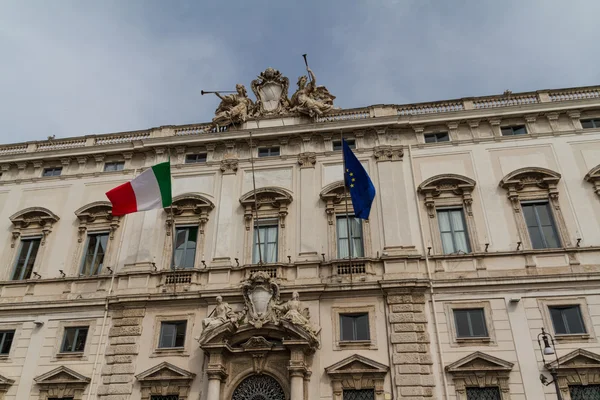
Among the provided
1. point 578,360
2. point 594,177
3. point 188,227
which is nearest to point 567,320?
point 578,360

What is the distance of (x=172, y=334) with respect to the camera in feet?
66.3

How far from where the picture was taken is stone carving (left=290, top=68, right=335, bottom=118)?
80.9ft

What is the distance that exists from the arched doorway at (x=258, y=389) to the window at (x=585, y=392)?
10.2 meters

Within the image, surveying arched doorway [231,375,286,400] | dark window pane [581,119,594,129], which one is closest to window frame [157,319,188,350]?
arched doorway [231,375,286,400]

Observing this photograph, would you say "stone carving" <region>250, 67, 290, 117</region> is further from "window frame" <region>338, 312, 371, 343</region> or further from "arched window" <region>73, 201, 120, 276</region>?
"window frame" <region>338, 312, 371, 343</region>

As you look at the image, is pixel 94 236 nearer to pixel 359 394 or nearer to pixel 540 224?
pixel 359 394

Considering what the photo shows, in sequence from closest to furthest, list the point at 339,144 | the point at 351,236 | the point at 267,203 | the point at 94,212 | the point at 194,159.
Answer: the point at 351,236
the point at 267,203
the point at 339,144
the point at 94,212
the point at 194,159

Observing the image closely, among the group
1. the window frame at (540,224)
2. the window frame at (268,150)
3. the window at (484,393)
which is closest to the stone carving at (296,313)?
the window at (484,393)

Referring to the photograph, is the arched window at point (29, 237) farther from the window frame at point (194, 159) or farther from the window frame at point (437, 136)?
the window frame at point (437, 136)

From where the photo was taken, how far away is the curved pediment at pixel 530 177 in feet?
68.8

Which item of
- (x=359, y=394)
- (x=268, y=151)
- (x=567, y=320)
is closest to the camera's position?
(x=359, y=394)

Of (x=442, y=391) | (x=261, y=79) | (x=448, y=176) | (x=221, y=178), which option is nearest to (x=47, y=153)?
(x=221, y=178)

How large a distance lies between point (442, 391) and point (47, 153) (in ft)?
72.6

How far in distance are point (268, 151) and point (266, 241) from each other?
489 cm
